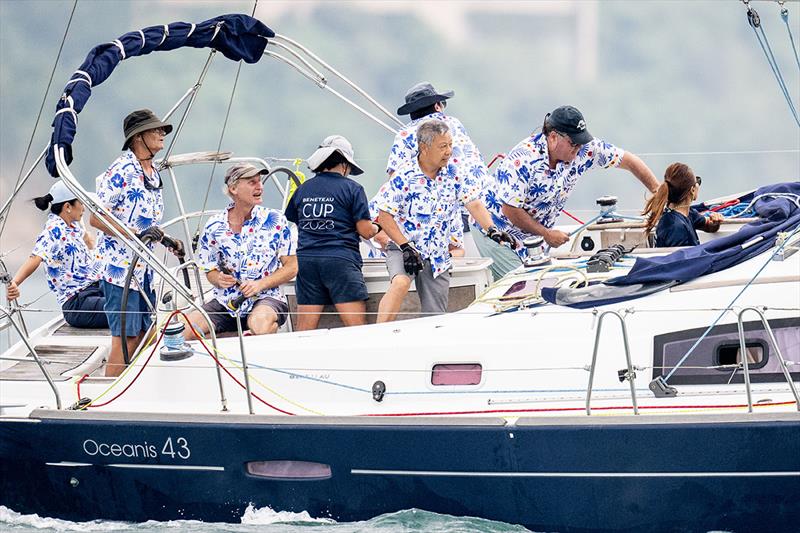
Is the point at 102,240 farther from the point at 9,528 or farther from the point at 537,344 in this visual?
the point at 537,344

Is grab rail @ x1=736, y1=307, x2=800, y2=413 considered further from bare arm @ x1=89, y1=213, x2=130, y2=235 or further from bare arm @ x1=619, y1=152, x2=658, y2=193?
bare arm @ x1=89, y1=213, x2=130, y2=235

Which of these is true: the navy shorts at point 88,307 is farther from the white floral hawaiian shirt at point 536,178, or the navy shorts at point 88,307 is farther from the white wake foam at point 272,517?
the white floral hawaiian shirt at point 536,178

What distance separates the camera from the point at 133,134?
5.87 metres

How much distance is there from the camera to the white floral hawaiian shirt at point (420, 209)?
579cm

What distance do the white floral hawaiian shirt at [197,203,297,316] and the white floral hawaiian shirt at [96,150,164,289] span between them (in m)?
0.33

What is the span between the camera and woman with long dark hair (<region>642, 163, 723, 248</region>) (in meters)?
5.69

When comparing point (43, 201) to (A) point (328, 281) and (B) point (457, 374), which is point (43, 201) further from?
(B) point (457, 374)

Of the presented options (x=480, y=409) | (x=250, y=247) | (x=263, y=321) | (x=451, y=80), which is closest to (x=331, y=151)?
(x=250, y=247)

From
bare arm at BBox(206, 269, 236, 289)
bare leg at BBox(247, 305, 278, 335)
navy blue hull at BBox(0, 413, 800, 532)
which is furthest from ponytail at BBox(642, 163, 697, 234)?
bare arm at BBox(206, 269, 236, 289)

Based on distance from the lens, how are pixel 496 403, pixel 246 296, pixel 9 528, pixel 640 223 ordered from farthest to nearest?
pixel 640 223
pixel 246 296
pixel 9 528
pixel 496 403

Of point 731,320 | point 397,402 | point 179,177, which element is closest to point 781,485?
point 731,320

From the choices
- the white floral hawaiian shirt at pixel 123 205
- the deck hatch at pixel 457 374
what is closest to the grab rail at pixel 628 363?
the deck hatch at pixel 457 374

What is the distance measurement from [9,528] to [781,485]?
2.93m

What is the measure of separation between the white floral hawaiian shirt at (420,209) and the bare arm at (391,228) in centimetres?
3
